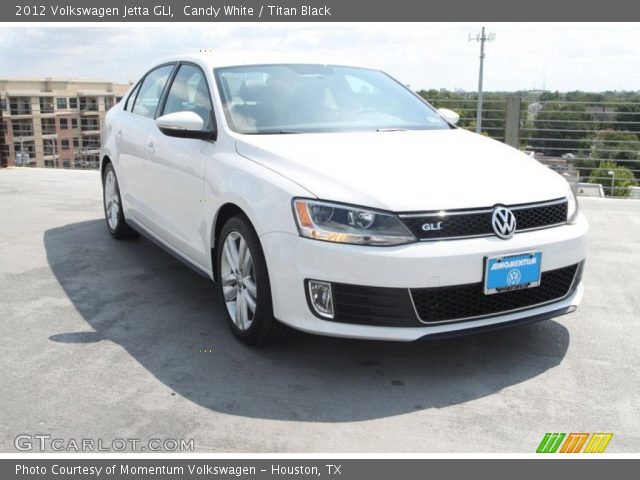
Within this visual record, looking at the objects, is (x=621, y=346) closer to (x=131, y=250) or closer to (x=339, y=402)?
(x=339, y=402)

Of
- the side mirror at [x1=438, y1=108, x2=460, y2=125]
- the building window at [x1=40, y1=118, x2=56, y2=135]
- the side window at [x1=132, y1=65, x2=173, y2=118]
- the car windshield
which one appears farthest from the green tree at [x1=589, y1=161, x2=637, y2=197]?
the building window at [x1=40, y1=118, x2=56, y2=135]

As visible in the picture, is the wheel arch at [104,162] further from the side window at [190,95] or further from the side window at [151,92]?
the side window at [190,95]

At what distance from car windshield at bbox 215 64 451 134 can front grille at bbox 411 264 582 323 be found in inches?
53.0

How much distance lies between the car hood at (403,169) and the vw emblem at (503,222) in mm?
54

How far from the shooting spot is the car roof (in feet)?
15.2

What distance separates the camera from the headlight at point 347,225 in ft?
10.5

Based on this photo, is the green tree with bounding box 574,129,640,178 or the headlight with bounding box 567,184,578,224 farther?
the green tree with bounding box 574,129,640,178

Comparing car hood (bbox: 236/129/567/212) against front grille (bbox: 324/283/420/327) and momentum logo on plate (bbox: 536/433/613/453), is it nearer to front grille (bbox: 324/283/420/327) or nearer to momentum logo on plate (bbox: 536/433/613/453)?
front grille (bbox: 324/283/420/327)

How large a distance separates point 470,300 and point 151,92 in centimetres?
330

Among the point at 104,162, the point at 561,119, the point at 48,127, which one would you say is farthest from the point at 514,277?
the point at 48,127

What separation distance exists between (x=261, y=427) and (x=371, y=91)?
2.64 metres

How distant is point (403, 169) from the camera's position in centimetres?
349

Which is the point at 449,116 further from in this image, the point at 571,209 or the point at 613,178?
the point at 613,178

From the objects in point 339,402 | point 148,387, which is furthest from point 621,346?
point 148,387
